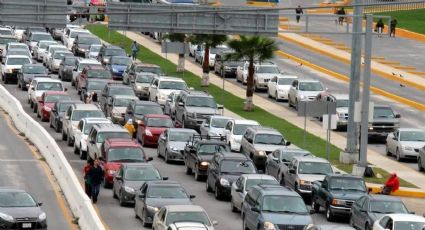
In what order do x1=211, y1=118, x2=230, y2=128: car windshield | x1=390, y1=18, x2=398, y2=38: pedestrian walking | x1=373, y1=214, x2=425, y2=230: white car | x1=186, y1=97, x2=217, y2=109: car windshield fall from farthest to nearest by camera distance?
1. x1=390, y1=18, x2=398, y2=38: pedestrian walking
2. x1=186, y1=97, x2=217, y2=109: car windshield
3. x1=211, y1=118, x2=230, y2=128: car windshield
4. x1=373, y1=214, x2=425, y2=230: white car

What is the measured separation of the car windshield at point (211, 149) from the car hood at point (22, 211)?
510 inches

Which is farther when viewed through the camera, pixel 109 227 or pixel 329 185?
pixel 329 185

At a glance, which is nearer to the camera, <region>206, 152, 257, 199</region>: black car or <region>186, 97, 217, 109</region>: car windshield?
<region>206, 152, 257, 199</region>: black car

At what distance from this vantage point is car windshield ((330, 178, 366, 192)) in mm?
44531

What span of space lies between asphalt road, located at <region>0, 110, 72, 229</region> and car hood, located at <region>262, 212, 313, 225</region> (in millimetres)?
5890

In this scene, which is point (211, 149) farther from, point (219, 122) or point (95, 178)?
point (219, 122)

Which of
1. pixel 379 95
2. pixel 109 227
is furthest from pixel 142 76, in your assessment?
pixel 109 227

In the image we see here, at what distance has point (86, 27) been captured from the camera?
112 metres

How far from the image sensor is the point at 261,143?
55156 millimetres

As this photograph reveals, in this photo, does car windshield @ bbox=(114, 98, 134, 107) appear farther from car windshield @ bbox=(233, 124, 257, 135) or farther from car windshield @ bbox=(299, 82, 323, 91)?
car windshield @ bbox=(299, 82, 323, 91)

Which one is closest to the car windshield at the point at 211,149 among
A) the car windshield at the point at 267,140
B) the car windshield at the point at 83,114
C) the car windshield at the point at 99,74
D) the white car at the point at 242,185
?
the car windshield at the point at 267,140

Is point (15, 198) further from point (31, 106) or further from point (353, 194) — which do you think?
point (31, 106)

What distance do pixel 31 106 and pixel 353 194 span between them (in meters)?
30.0

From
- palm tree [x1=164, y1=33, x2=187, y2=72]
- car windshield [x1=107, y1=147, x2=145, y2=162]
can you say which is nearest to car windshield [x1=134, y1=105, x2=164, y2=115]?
car windshield [x1=107, y1=147, x2=145, y2=162]
